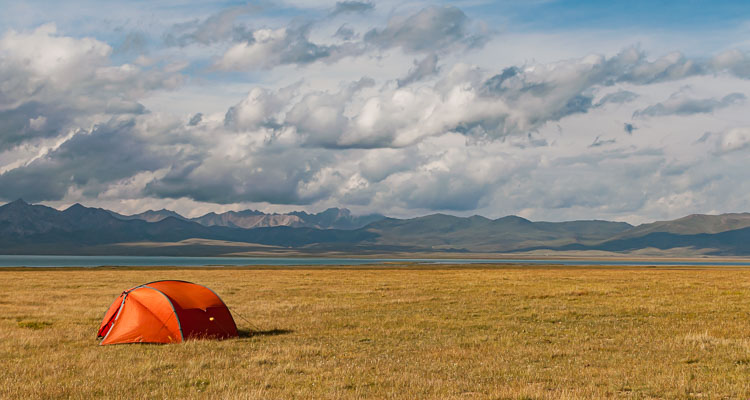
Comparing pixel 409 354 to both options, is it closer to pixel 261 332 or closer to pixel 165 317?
pixel 261 332

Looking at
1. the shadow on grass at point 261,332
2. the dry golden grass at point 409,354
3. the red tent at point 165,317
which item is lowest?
the shadow on grass at point 261,332

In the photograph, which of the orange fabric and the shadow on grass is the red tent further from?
the shadow on grass

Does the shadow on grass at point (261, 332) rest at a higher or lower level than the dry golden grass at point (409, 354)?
lower

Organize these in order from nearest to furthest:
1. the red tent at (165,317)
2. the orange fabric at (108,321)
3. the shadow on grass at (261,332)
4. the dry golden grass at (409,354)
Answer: the dry golden grass at (409,354)
the red tent at (165,317)
the orange fabric at (108,321)
the shadow on grass at (261,332)

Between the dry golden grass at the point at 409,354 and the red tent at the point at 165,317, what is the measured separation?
0.86 m

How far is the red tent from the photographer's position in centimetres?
2216

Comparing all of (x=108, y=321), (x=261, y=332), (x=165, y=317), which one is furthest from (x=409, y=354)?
(x=108, y=321)

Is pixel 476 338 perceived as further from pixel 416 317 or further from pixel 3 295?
pixel 3 295

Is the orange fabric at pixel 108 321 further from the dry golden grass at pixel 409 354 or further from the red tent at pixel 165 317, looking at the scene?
the dry golden grass at pixel 409 354

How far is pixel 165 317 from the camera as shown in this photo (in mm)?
22344

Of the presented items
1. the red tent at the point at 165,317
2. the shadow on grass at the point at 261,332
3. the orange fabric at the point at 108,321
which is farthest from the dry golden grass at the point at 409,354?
the red tent at the point at 165,317

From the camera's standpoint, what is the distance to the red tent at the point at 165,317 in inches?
872

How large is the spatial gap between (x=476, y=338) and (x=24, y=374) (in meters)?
14.4

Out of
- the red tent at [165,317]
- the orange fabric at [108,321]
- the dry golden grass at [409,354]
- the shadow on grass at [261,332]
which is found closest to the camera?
the dry golden grass at [409,354]
